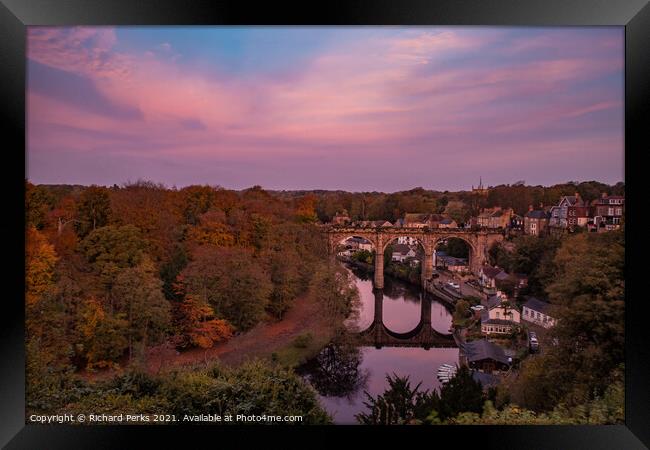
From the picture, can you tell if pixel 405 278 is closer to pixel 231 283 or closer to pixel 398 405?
pixel 398 405

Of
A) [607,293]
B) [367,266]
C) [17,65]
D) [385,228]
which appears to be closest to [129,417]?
[367,266]

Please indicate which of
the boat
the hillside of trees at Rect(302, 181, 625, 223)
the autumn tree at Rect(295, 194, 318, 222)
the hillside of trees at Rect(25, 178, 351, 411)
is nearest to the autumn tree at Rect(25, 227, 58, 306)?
the hillside of trees at Rect(25, 178, 351, 411)

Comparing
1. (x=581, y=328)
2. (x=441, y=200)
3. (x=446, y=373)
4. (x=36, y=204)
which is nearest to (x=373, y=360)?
(x=446, y=373)

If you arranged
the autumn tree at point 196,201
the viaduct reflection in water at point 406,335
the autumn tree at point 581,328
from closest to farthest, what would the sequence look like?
1. the autumn tree at point 581,328
2. the autumn tree at point 196,201
3. the viaduct reflection in water at point 406,335

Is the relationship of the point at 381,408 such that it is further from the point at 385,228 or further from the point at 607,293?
the point at 607,293

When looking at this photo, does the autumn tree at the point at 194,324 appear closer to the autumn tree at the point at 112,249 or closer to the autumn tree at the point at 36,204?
the autumn tree at the point at 112,249

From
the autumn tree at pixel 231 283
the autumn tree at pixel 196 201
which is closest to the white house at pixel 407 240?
the autumn tree at pixel 231 283
